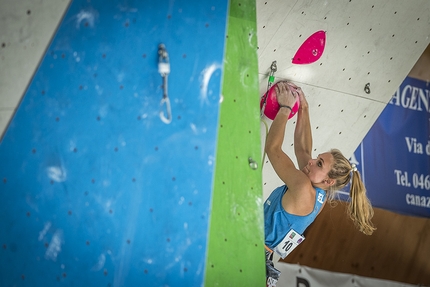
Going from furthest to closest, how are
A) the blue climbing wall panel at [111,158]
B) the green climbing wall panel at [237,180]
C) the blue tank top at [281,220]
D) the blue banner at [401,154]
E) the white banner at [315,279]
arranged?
the blue banner at [401,154] → the white banner at [315,279] → the blue tank top at [281,220] → the green climbing wall panel at [237,180] → the blue climbing wall panel at [111,158]

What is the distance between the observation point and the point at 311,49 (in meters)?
2.86

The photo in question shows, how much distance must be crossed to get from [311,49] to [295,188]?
0.76 meters

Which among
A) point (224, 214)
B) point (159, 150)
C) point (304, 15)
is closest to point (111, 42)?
point (159, 150)

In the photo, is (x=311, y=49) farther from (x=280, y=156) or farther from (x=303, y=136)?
(x=280, y=156)

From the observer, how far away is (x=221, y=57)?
1.96 m

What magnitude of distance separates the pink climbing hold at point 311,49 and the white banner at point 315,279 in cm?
213

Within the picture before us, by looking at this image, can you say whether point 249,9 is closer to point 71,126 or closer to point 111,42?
point 111,42

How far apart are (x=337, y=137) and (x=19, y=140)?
6.65ft

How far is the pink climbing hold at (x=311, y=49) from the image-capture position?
9.32 feet

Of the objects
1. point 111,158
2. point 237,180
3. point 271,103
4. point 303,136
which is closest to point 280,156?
point 271,103

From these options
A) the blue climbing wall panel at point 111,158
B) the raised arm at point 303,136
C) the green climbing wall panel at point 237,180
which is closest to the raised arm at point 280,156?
the raised arm at point 303,136

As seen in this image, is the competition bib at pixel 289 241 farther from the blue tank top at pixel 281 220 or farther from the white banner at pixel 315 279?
the white banner at pixel 315 279

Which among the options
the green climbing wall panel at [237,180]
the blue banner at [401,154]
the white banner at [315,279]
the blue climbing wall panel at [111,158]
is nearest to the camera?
the blue climbing wall panel at [111,158]

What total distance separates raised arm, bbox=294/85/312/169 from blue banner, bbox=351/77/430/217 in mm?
1806
